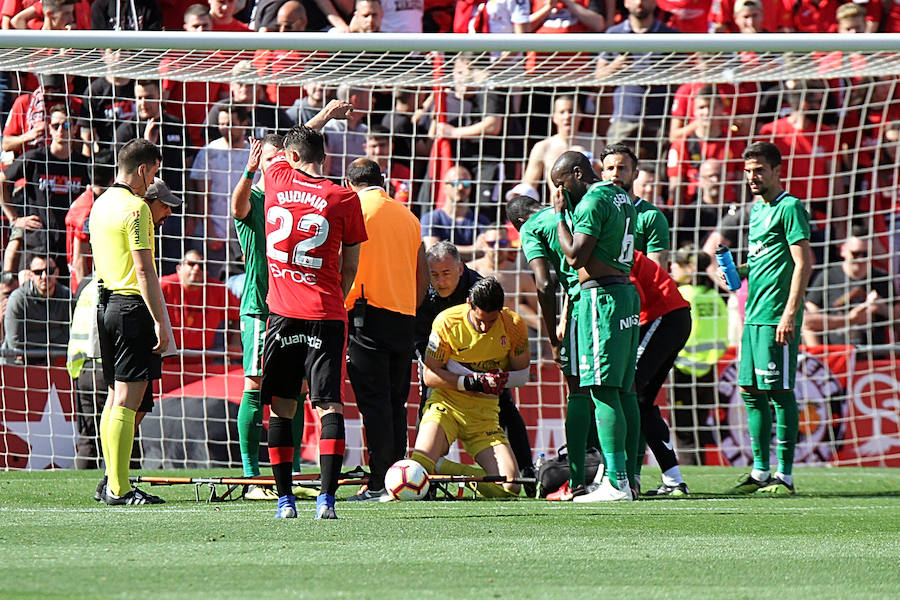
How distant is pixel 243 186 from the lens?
6.86 m

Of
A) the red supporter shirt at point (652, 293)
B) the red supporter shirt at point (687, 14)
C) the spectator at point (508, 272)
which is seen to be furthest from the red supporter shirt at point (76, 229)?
the red supporter shirt at point (687, 14)

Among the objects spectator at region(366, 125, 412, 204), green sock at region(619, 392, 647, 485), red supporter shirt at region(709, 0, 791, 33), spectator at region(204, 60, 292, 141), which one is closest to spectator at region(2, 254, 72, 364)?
spectator at region(204, 60, 292, 141)

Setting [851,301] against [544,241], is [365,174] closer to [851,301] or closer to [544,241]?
[544,241]

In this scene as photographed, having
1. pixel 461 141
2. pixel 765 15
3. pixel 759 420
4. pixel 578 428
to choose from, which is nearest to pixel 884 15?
pixel 765 15

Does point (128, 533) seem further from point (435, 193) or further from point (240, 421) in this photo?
point (435, 193)

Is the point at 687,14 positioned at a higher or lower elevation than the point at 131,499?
higher

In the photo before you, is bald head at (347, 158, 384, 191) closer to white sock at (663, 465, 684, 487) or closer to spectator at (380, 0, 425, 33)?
white sock at (663, 465, 684, 487)

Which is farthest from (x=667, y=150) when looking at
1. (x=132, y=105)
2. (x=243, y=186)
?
(x=243, y=186)

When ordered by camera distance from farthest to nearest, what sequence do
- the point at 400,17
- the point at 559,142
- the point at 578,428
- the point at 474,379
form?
the point at 400,17, the point at 559,142, the point at 474,379, the point at 578,428

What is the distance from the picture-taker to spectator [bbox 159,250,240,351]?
35.7 ft

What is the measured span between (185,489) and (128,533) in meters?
3.03

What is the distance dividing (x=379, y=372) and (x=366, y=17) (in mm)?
5953

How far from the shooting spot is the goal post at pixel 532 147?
941cm

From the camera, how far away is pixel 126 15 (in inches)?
496
